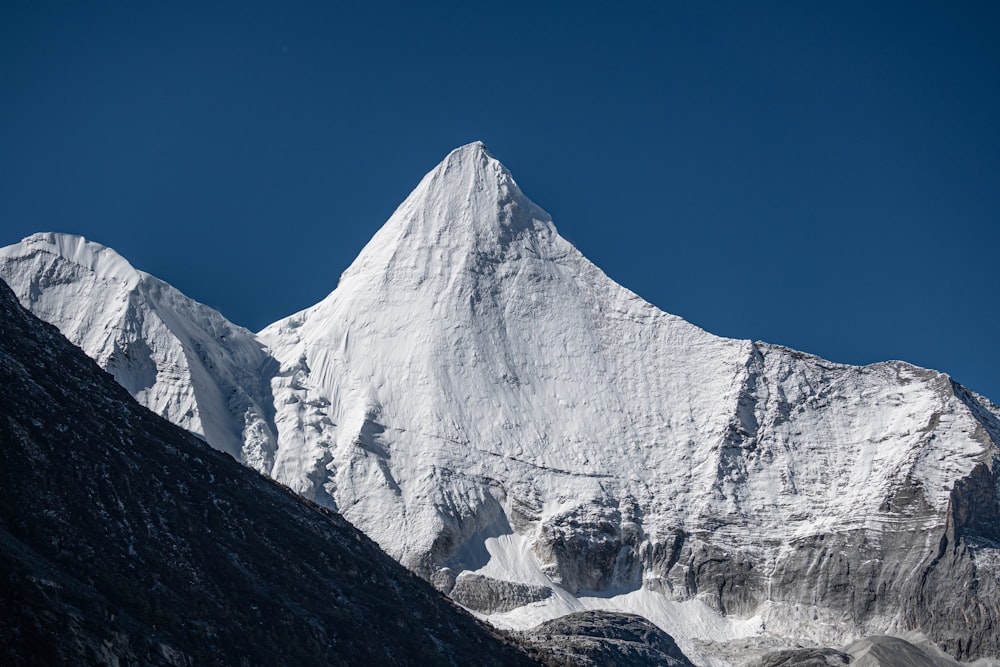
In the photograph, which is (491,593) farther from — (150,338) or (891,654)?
(150,338)

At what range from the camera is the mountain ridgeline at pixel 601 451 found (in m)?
160

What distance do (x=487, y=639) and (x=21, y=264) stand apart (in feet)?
331

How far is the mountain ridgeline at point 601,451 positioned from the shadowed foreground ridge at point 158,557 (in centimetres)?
5359

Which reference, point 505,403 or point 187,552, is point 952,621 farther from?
point 187,552

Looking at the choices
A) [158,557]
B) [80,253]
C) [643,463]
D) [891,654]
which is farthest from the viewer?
[80,253]

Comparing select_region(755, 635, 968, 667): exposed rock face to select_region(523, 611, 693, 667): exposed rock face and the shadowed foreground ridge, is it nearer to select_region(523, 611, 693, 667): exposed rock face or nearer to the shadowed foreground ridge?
select_region(523, 611, 693, 667): exposed rock face

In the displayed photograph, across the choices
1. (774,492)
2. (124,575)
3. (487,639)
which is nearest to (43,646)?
(124,575)

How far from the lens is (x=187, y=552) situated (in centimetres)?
8406

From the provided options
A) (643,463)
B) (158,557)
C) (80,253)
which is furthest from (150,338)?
(158,557)

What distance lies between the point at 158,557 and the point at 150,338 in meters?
103

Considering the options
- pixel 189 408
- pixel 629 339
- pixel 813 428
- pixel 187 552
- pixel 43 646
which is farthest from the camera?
pixel 629 339

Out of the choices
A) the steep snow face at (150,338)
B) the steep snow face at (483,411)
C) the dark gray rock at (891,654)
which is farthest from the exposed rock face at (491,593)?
the dark gray rock at (891,654)

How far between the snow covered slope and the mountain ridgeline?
283 millimetres

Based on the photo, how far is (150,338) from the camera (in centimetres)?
17975
